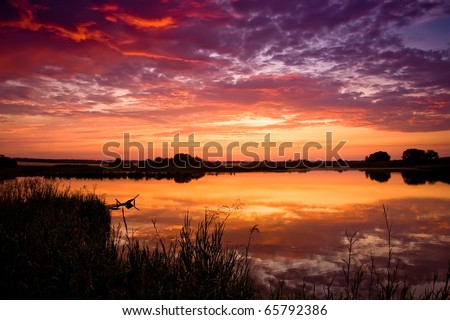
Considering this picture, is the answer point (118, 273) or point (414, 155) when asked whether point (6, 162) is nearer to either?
point (118, 273)

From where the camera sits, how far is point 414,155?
309 feet

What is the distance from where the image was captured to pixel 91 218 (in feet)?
55.3

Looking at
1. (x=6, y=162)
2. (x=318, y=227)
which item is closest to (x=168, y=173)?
(x=6, y=162)

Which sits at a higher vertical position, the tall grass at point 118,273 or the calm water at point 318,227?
the tall grass at point 118,273

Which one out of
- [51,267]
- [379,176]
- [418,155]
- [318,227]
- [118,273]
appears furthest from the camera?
[418,155]

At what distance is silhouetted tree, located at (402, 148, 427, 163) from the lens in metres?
92.2

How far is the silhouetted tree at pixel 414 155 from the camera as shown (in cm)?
9215

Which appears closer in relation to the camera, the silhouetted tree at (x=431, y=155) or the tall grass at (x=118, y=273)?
the tall grass at (x=118, y=273)

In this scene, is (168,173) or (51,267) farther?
(168,173)

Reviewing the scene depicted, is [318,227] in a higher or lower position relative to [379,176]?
lower

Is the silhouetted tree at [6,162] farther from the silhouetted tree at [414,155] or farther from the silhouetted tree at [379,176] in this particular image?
the silhouetted tree at [414,155]

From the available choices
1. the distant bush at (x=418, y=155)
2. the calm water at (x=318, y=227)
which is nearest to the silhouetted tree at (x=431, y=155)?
the distant bush at (x=418, y=155)

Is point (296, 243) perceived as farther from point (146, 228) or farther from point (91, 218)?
point (91, 218)
